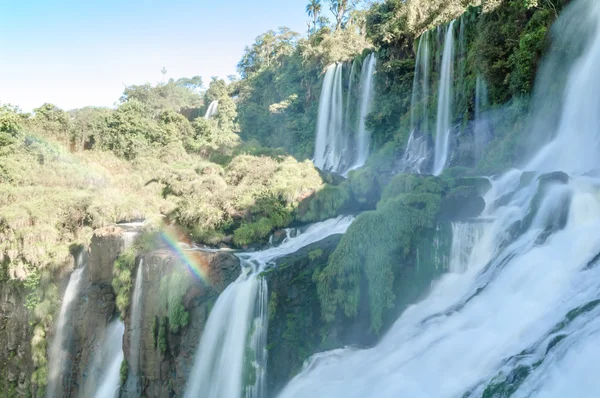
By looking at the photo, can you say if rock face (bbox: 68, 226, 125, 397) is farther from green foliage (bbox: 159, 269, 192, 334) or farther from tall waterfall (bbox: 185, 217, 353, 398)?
tall waterfall (bbox: 185, 217, 353, 398)

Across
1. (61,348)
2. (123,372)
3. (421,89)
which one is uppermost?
(421,89)

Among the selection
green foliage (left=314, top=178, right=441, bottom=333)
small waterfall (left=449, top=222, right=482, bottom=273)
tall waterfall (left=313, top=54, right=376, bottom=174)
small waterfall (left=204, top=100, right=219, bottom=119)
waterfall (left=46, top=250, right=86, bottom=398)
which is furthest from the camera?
small waterfall (left=204, top=100, right=219, bottom=119)

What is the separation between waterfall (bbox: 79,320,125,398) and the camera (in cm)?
1309

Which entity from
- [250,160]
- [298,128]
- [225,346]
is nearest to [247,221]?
[250,160]

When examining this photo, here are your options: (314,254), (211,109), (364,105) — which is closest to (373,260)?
(314,254)

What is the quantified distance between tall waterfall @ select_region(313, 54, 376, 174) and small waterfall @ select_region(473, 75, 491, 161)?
8.46 meters

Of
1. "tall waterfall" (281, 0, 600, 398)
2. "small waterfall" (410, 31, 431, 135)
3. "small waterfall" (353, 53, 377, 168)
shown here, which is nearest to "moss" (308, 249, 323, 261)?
"tall waterfall" (281, 0, 600, 398)

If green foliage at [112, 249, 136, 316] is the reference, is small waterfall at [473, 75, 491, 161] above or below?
above

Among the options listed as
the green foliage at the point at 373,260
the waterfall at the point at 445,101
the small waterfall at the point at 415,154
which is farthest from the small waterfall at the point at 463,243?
the small waterfall at the point at 415,154

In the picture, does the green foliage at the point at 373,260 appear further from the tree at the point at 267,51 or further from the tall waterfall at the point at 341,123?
the tree at the point at 267,51

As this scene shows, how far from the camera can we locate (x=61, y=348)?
564 inches

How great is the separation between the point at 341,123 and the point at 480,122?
1214 cm

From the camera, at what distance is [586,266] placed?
7.48 metres

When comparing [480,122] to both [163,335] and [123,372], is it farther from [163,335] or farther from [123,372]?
[123,372]
